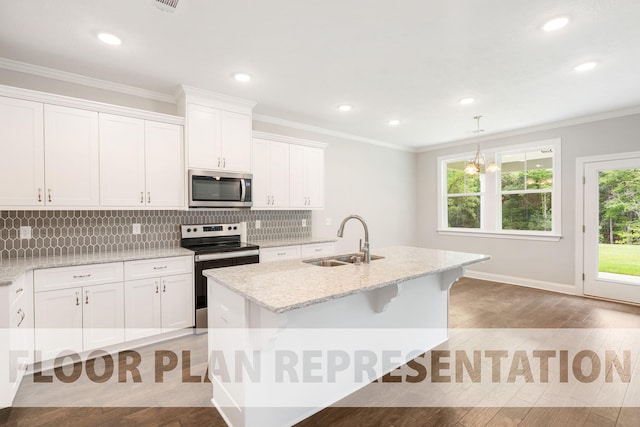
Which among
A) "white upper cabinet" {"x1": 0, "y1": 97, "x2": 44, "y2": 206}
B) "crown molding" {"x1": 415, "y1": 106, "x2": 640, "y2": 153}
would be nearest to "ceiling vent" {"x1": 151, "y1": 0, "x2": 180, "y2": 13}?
"white upper cabinet" {"x1": 0, "y1": 97, "x2": 44, "y2": 206}

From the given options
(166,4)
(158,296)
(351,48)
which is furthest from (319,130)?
(158,296)

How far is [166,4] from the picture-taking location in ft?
6.53

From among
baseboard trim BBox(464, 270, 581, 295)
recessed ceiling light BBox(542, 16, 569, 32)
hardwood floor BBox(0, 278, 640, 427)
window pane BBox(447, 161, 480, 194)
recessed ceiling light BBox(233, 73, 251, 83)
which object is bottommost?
hardwood floor BBox(0, 278, 640, 427)

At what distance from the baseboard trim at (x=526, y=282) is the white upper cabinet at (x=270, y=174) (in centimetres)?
393

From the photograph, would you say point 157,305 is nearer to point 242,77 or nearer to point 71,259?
point 71,259

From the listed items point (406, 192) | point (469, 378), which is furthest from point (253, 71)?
point (406, 192)

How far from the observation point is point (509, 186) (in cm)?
548

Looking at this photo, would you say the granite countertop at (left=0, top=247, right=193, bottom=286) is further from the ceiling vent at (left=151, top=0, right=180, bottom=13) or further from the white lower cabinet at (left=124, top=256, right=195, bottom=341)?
the ceiling vent at (left=151, top=0, right=180, bottom=13)

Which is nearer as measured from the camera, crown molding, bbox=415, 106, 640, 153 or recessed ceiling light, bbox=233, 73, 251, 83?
recessed ceiling light, bbox=233, 73, 251, 83

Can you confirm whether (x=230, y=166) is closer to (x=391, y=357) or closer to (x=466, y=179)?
(x=391, y=357)

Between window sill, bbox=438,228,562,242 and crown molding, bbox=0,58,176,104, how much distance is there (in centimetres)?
525

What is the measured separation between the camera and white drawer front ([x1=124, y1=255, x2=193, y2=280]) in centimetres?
288

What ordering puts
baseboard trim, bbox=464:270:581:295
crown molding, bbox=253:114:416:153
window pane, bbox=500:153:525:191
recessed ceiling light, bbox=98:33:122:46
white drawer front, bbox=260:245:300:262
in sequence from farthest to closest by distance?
1. window pane, bbox=500:153:525:191
2. baseboard trim, bbox=464:270:581:295
3. crown molding, bbox=253:114:416:153
4. white drawer front, bbox=260:245:300:262
5. recessed ceiling light, bbox=98:33:122:46

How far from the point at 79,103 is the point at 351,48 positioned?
245 centimetres
